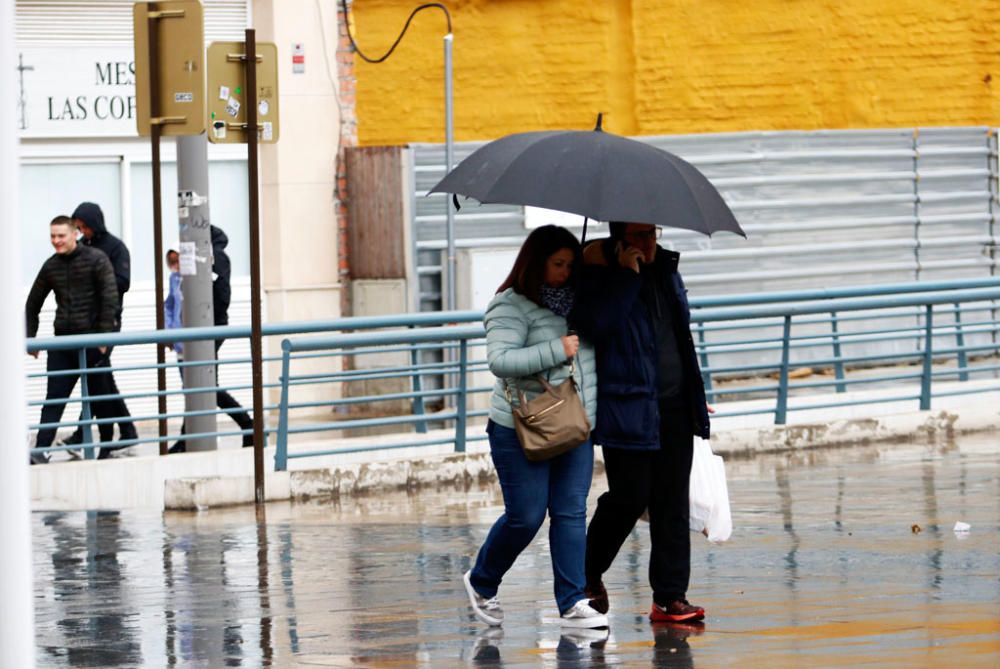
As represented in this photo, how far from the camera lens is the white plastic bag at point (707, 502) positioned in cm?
793

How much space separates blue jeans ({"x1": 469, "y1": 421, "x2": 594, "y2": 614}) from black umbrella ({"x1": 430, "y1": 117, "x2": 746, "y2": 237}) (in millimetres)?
930

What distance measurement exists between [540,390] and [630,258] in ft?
2.04

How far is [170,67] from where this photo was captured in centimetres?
1201

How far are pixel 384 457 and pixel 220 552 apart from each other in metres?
3.24

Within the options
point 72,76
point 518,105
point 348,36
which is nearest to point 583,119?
point 518,105

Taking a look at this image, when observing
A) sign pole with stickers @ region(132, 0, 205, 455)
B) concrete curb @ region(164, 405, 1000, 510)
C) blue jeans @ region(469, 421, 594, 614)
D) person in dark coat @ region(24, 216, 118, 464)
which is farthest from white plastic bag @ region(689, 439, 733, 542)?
person in dark coat @ region(24, 216, 118, 464)

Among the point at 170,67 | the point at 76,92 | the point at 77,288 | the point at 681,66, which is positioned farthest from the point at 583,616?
the point at 681,66

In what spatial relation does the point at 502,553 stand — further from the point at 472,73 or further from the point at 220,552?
the point at 472,73

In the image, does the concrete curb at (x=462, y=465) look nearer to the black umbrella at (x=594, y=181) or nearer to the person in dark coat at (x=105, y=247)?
the person in dark coat at (x=105, y=247)

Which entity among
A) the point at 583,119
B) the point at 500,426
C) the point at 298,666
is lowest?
the point at 298,666

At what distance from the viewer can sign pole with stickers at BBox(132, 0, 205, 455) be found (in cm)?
1184

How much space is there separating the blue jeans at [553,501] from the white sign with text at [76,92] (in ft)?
36.6

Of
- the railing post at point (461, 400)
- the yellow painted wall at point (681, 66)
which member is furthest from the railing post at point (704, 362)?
the yellow painted wall at point (681, 66)

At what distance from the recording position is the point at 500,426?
759cm
